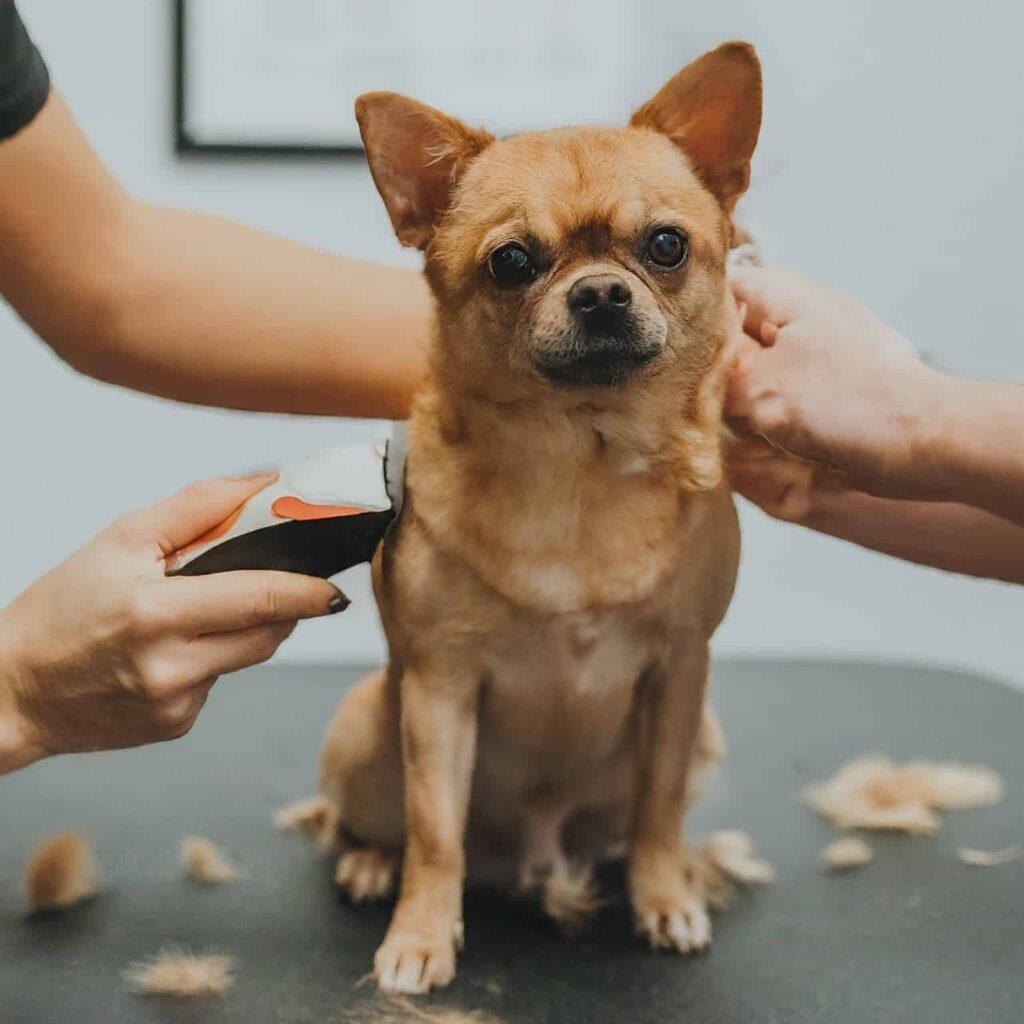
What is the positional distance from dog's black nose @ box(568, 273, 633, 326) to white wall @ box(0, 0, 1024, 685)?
96 cm

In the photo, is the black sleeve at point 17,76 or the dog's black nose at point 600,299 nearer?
the dog's black nose at point 600,299

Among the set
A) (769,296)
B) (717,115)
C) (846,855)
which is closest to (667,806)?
(846,855)

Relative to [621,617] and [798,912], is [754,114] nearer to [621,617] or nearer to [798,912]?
[621,617]

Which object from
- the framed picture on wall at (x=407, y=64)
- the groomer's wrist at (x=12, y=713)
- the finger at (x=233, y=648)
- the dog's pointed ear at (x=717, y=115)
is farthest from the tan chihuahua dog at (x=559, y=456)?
the framed picture on wall at (x=407, y=64)

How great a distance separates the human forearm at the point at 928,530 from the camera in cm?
105

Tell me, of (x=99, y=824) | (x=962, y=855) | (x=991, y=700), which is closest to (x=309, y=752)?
(x=99, y=824)

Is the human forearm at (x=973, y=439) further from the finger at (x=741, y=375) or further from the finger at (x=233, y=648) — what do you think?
the finger at (x=233, y=648)

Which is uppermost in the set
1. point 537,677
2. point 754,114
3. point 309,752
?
point 754,114

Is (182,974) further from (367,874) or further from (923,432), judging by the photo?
A: (923,432)

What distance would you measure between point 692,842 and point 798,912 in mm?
158

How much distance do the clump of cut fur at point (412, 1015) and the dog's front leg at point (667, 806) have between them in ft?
0.56

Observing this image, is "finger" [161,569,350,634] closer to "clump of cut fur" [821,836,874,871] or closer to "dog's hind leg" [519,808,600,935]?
"dog's hind leg" [519,808,600,935]

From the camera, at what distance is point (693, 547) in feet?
2.91

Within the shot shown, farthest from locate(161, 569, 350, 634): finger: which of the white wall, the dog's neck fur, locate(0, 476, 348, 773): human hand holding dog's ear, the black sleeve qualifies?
the white wall
